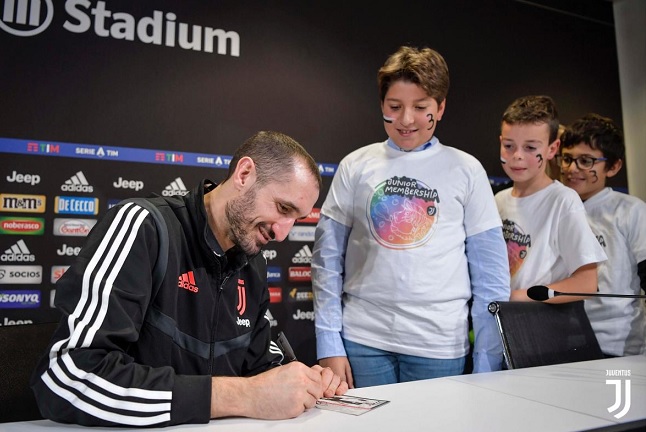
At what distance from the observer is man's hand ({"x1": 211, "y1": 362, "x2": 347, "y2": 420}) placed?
3.42ft

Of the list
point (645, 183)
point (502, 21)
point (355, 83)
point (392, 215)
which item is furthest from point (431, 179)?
point (645, 183)

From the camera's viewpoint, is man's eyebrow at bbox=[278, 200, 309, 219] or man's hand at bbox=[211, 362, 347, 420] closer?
man's hand at bbox=[211, 362, 347, 420]

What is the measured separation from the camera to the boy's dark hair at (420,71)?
194 cm

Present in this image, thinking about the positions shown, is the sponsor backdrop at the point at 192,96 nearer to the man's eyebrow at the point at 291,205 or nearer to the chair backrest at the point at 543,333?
the chair backrest at the point at 543,333

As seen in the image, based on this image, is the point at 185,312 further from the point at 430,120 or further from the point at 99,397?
the point at 430,120

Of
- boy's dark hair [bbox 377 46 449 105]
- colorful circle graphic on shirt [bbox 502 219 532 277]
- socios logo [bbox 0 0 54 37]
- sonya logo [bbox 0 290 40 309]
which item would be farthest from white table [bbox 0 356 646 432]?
socios logo [bbox 0 0 54 37]

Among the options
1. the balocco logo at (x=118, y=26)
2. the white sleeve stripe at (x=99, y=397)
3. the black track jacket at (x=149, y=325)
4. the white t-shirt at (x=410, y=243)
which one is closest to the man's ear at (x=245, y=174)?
the black track jacket at (x=149, y=325)

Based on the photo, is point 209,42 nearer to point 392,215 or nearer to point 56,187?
point 56,187

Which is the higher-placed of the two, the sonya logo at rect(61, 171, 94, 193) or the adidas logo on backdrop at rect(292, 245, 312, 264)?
the sonya logo at rect(61, 171, 94, 193)

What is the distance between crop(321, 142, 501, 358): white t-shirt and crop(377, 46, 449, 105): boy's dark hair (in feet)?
0.73

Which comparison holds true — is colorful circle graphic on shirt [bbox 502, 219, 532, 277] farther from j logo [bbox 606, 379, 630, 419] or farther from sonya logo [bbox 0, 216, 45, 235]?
sonya logo [bbox 0, 216, 45, 235]

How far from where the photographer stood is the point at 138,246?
45.4 inches

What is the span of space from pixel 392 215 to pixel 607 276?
1143 mm

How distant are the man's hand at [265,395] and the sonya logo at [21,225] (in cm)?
182
